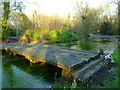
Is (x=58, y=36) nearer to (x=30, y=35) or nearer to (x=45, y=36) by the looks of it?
(x=45, y=36)

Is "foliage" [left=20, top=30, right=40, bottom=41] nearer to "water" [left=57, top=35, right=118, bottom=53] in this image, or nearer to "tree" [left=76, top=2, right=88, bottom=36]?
"water" [left=57, top=35, right=118, bottom=53]

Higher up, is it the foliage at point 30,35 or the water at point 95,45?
the foliage at point 30,35

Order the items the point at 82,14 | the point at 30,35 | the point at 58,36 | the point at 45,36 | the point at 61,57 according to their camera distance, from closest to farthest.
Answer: the point at 61,57 < the point at 30,35 < the point at 45,36 < the point at 58,36 < the point at 82,14

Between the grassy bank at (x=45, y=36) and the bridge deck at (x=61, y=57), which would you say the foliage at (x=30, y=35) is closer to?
the grassy bank at (x=45, y=36)

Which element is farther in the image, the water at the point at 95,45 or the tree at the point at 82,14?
the tree at the point at 82,14

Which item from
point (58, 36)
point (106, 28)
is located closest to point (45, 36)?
point (58, 36)

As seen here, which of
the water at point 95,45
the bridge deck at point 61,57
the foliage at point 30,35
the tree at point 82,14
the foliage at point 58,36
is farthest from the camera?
the tree at point 82,14

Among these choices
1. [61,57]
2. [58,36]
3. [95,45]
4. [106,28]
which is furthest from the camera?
[106,28]

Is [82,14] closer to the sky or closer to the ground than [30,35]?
closer to the sky

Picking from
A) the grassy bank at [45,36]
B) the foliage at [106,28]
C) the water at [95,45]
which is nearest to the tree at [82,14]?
the grassy bank at [45,36]

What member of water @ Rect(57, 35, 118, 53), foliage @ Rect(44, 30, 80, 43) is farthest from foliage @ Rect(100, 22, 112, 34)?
foliage @ Rect(44, 30, 80, 43)

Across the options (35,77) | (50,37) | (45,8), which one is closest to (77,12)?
(45,8)

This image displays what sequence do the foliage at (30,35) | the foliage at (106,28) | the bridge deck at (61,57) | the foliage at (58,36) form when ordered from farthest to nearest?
1. the foliage at (106,28)
2. the foliage at (58,36)
3. the foliage at (30,35)
4. the bridge deck at (61,57)

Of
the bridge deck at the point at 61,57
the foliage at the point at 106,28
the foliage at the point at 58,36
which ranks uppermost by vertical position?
the foliage at the point at 106,28
